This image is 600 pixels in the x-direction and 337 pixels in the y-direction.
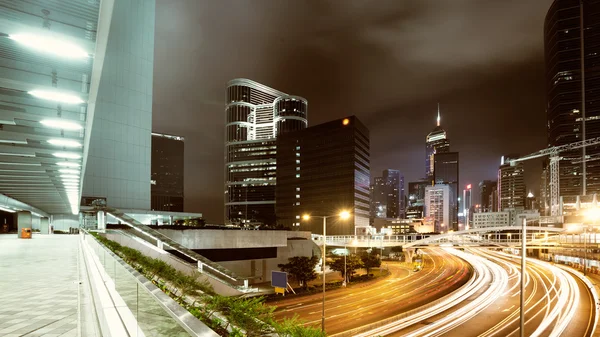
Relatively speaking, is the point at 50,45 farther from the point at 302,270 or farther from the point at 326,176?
the point at 326,176

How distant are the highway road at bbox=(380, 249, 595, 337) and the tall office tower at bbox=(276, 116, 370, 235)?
96280 millimetres

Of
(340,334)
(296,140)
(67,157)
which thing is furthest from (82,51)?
(296,140)

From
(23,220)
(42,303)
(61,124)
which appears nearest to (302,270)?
(61,124)

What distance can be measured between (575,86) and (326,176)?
142m

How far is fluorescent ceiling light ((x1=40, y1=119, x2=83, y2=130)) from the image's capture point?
10833 millimetres

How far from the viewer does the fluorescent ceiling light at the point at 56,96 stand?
28.4 feet

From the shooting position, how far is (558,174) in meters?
191

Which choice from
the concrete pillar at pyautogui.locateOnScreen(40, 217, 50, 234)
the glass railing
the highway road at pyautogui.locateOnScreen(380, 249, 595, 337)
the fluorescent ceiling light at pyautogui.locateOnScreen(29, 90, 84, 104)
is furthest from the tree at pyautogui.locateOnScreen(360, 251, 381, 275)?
the concrete pillar at pyautogui.locateOnScreen(40, 217, 50, 234)

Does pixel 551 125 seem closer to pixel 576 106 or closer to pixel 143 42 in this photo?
pixel 576 106

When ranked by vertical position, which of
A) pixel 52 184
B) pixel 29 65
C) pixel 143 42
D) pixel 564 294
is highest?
pixel 143 42

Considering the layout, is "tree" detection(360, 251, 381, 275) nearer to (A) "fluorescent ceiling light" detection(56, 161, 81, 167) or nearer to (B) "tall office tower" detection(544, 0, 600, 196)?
(A) "fluorescent ceiling light" detection(56, 161, 81, 167)

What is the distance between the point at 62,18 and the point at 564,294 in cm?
5071

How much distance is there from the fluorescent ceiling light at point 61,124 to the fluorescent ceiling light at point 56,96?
188 cm

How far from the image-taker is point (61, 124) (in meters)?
11.1
